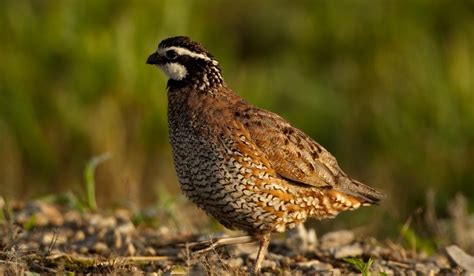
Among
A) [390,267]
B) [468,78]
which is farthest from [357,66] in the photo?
[390,267]

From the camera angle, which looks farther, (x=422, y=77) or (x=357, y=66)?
(x=357, y=66)

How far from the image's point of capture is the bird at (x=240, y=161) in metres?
A: 6.07

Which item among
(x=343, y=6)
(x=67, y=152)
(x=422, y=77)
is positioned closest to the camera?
(x=67, y=152)

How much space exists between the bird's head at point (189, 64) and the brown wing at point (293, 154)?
13.2 inches

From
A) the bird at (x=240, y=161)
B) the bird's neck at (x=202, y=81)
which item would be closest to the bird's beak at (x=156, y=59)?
the bird at (x=240, y=161)

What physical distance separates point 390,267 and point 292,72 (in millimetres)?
6874

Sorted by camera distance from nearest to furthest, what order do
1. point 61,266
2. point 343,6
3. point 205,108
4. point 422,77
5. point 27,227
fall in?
point 61,266 → point 205,108 → point 27,227 → point 422,77 → point 343,6

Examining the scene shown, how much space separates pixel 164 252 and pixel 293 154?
1094mm

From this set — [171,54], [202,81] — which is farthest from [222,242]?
[171,54]

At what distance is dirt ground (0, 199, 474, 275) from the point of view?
579 centimetres

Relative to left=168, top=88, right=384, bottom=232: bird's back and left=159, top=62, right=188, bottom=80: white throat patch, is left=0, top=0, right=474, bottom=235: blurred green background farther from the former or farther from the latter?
left=159, top=62, right=188, bottom=80: white throat patch

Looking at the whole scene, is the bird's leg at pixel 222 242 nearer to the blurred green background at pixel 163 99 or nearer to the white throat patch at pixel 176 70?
the white throat patch at pixel 176 70

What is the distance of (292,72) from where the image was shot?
42.9 ft

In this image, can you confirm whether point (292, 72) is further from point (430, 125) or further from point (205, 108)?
point (205, 108)
